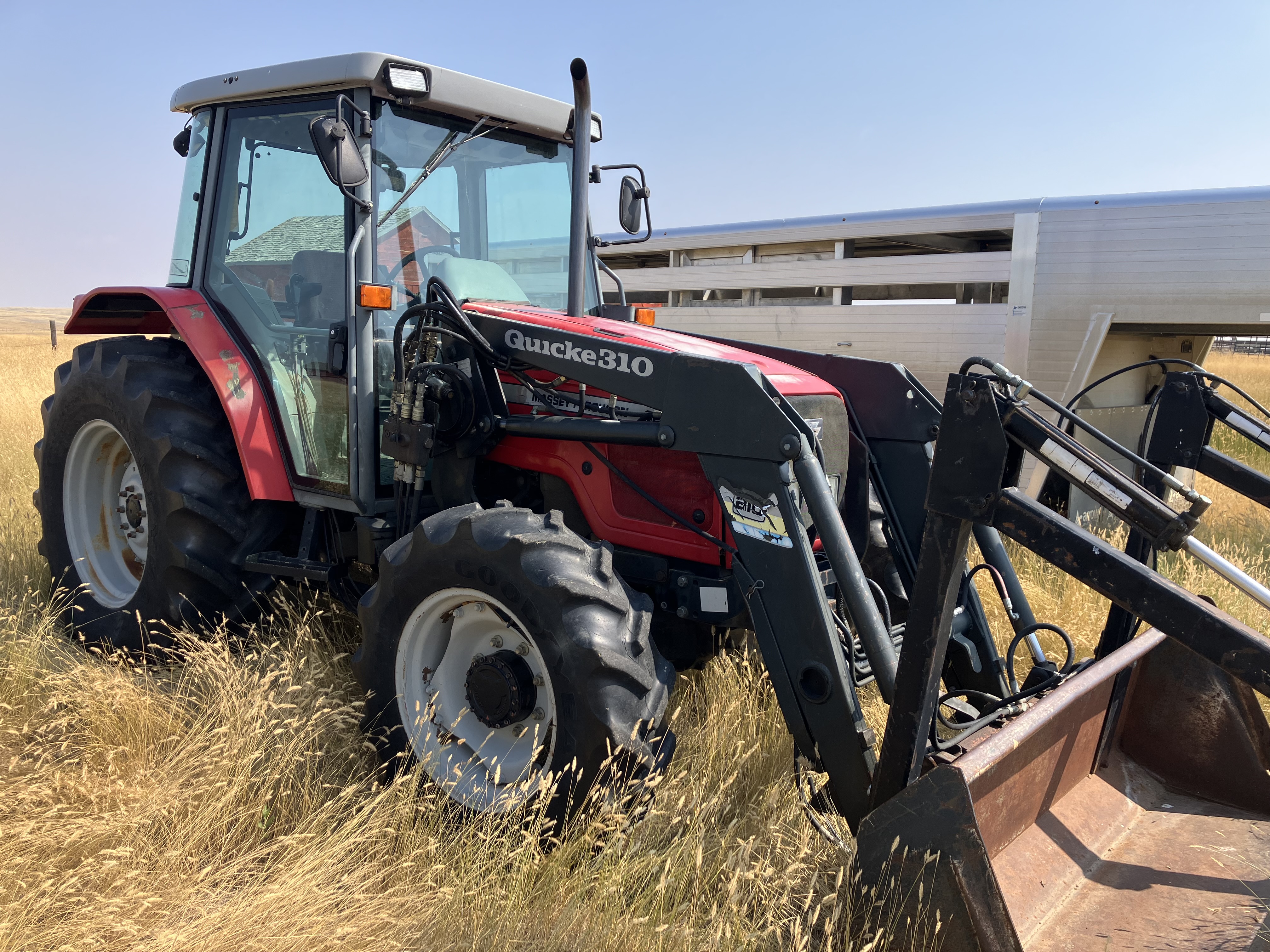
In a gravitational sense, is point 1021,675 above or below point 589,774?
below

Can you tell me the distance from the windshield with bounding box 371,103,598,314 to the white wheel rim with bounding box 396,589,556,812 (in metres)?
1.39

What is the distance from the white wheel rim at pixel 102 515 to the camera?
428cm

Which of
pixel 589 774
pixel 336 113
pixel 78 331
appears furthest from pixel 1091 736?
pixel 78 331

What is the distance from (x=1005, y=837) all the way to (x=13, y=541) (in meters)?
5.37

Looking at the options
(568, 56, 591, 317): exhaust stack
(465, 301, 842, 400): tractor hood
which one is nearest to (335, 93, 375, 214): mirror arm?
(465, 301, 842, 400): tractor hood

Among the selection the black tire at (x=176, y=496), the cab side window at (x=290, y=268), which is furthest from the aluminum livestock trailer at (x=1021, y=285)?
the black tire at (x=176, y=496)

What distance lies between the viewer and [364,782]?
282 centimetres

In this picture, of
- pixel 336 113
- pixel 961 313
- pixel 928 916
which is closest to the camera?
pixel 928 916

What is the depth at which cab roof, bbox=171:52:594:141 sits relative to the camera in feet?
11.2

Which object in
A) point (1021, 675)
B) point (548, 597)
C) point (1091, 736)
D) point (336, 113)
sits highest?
point (336, 113)

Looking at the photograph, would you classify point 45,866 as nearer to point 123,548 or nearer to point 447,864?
point 447,864

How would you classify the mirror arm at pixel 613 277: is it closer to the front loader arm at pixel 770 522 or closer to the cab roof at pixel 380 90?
the cab roof at pixel 380 90

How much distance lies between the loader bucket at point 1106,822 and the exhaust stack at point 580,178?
2.21 meters

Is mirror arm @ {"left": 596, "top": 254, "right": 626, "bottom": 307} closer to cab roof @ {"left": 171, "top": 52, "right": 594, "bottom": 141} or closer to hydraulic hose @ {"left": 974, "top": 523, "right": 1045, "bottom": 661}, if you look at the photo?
cab roof @ {"left": 171, "top": 52, "right": 594, "bottom": 141}
